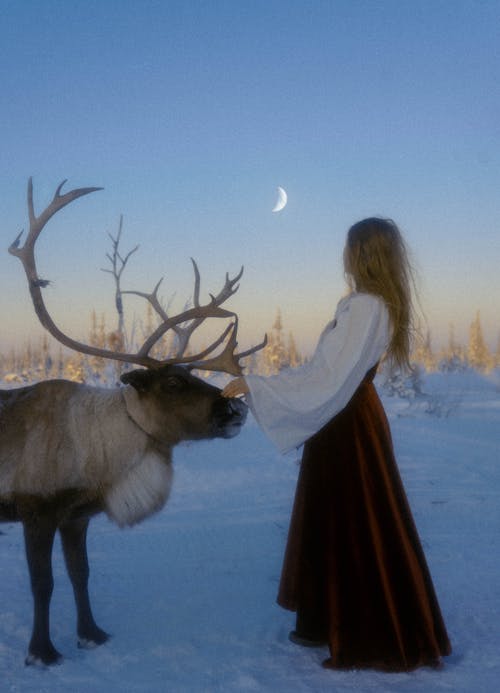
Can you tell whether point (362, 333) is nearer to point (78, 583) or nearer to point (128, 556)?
point (78, 583)

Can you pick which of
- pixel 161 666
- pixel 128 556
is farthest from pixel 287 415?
pixel 128 556

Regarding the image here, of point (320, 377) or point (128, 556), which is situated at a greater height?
point (320, 377)

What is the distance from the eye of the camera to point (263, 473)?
988cm

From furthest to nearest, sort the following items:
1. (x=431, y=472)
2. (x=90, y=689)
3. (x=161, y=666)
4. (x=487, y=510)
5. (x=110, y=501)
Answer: (x=431, y=472), (x=487, y=510), (x=110, y=501), (x=161, y=666), (x=90, y=689)

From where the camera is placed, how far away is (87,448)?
13.4ft

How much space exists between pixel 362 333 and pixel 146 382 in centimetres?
129

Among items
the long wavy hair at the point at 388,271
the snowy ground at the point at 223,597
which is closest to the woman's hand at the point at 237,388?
the long wavy hair at the point at 388,271

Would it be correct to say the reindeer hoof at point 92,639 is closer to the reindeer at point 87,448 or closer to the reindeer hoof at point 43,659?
the reindeer at point 87,448

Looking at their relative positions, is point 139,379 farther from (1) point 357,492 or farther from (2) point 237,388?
(1) point 357,492

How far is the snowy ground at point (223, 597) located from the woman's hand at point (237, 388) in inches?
51.8

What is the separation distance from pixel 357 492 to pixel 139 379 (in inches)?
52.6

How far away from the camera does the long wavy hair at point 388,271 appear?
372cm

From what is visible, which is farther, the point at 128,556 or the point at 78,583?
the point at 128,556

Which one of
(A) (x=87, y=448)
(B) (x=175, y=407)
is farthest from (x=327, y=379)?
(A) (x=87, y=448)
